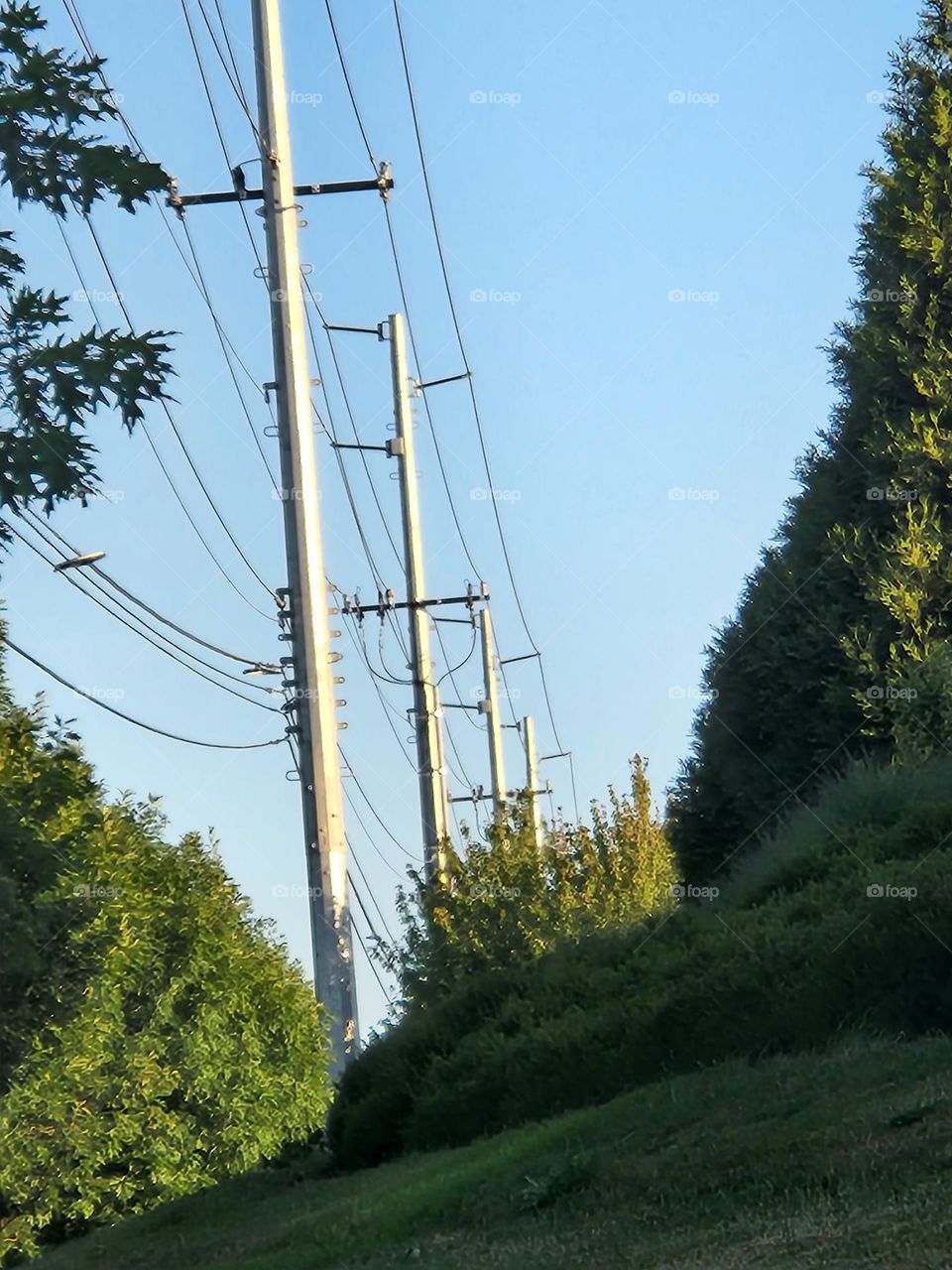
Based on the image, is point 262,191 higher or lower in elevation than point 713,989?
higher

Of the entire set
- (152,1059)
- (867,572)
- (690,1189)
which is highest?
(867,572)

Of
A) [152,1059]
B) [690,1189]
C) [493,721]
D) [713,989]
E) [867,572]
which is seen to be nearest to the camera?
[690,1189]

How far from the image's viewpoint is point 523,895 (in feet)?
99.7

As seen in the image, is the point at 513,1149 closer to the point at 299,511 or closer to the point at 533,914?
the point at 299,511

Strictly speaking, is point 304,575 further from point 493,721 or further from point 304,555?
point 493,721

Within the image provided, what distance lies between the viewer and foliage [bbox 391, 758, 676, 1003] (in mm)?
28266

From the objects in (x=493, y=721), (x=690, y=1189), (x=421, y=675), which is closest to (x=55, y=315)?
(x=690, y=1189)

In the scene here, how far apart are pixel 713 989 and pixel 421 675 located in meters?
17.2

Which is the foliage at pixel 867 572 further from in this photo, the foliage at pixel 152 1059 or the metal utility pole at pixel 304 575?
the foliage at pixel 152 1059

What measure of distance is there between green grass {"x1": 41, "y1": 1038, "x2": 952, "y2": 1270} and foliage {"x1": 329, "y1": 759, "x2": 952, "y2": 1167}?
2.92 feet

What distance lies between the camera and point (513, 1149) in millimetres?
11789

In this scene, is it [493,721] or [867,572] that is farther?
[493,721]

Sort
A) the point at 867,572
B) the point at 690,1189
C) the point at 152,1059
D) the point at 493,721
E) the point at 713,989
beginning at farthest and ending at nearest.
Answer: the point at 493,721, the point at 152,1059, the point at 867,572, the point at 713,989, the point at 690,1189

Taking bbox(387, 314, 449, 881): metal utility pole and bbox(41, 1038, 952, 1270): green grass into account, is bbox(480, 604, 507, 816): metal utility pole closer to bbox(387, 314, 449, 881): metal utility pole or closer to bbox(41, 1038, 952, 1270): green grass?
bbox(387, 314, 449, 881): metal utility pole
